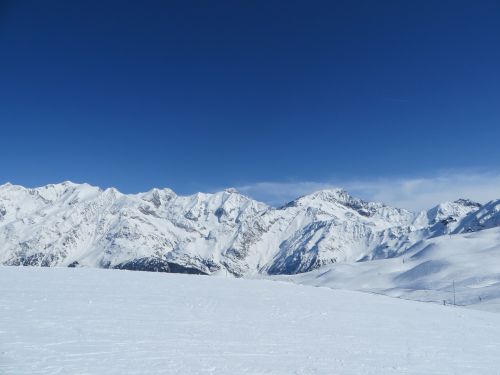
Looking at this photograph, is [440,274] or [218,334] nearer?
[218,334]

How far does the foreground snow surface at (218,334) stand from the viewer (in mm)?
13780

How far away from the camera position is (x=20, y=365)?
12.6m

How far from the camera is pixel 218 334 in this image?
59.0 ft

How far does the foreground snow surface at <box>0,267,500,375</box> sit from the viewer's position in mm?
13780

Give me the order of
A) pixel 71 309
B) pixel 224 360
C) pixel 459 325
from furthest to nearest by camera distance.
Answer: pixel 459 325 → pixel 71 309 → pixel 224 360

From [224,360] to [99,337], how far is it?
199 inches

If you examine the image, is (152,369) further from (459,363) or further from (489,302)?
(489,302)

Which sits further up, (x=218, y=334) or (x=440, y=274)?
(x=440, y=274)

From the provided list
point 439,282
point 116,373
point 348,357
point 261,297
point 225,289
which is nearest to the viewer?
point 116,373

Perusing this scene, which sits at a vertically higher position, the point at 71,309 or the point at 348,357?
the point at 71,309

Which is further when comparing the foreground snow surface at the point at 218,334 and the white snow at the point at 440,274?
the white snow at the point at 440,274

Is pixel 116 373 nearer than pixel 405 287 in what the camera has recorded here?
Yes

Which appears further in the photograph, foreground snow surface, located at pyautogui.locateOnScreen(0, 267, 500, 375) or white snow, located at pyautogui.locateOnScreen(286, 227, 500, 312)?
→ white snow, located at pyautogui.locateOnScreen(286, 227, 500, 312)

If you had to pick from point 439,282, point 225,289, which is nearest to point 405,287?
point 439,282
